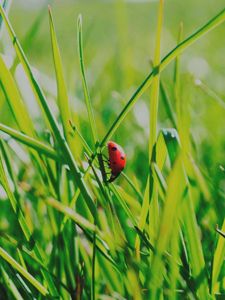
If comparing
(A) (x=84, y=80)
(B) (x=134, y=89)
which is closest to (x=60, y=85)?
(A) (x=84, y=80)

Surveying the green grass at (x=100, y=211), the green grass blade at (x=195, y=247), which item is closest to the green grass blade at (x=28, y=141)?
the green grass at (x=100, y=211)

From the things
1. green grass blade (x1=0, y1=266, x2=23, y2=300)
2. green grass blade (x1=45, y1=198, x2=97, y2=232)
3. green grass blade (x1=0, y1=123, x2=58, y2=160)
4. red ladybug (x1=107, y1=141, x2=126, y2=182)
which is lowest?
green grass blade (x1=0, y1=266, x2=23, y2=300)

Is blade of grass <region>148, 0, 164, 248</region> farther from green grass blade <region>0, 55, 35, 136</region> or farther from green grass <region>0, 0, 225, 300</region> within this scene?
green grass blade <region>0, 55, 35, 136</region>

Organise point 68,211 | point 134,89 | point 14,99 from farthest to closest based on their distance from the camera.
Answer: point 134,89, point 14,99, point 68,211

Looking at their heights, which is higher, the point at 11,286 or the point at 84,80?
the point at 84,80

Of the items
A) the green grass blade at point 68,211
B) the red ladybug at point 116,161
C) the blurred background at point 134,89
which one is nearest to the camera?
the green grass blade at point 68,211

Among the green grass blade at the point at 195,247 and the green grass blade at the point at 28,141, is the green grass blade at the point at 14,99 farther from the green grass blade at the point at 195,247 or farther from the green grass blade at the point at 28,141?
the green grass blade at the point at 195,247

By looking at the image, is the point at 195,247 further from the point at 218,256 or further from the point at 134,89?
the point at 134,89

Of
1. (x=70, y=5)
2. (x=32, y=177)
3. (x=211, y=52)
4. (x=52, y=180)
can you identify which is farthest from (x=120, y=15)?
(x=70, y=5)

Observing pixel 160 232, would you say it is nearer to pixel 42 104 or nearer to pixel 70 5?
pixel 42 104

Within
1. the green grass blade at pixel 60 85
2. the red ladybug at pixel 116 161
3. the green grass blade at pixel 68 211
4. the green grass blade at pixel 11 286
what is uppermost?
the green grass blade at pixel 60 85

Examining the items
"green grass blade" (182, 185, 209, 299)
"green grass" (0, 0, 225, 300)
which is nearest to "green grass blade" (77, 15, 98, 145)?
"green grass" (0, 0, 225, 300)
